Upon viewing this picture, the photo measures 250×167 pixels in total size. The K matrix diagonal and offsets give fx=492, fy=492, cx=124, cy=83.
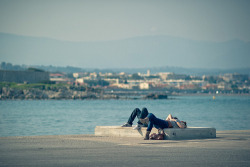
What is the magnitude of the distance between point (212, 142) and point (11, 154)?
18.4 feet

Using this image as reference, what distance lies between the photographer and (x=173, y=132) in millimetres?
14398

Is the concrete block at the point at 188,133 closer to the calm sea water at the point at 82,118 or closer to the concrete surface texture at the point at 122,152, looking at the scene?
the concrete surface texture at the point at 122,152

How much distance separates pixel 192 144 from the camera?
13.1 m

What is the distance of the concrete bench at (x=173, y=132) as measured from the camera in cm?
1442

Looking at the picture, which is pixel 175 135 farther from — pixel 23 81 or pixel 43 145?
pixel 23 81

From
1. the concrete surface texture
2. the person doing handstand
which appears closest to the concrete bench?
the person doing handstand

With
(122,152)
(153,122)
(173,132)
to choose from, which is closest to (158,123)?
(153,122)

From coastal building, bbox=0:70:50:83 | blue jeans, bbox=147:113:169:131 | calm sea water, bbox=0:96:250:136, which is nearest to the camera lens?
blue jeans, bbox=147:113:169:131

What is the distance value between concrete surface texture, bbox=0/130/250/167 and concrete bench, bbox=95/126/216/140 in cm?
34

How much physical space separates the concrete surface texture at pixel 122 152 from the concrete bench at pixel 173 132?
1.13ft

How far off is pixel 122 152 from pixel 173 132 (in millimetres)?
3273

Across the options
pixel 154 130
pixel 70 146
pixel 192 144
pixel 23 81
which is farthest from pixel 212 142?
pixel 23 81

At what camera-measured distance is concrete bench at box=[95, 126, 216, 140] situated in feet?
47.3

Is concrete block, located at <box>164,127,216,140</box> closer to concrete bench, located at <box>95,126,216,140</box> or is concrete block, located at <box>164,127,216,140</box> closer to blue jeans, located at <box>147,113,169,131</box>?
concrete bench, located at <box>95,126,216,140</box>
